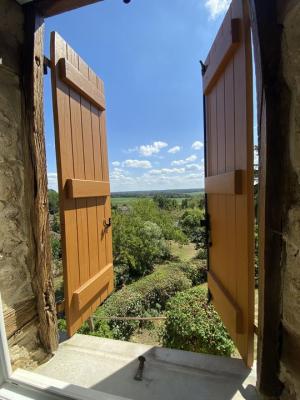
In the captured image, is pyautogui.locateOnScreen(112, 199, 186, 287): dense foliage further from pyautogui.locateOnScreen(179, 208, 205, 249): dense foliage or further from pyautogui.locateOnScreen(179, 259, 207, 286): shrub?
pyautogui.locateOnScreen(179, 208, 205, 249): dense foliage

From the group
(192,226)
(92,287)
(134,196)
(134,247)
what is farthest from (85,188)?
(134,196)

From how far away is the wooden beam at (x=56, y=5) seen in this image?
1.30 m

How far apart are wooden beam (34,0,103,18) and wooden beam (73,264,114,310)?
1.56 meters

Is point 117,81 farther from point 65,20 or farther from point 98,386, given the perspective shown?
point 98,386

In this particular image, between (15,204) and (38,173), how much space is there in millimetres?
199

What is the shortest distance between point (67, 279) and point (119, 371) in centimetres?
56

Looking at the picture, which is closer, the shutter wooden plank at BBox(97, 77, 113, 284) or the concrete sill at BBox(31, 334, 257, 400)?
the concrete sill at BBox(31, 334, 257, 400)

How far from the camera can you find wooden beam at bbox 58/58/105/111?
141 cm

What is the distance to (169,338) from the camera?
2764mm

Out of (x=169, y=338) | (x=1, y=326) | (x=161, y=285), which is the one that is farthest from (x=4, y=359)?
(x=161, y=285)

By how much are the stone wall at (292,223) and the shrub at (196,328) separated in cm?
177

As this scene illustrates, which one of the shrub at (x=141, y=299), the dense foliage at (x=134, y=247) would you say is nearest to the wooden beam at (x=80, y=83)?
the shrub at (x=141, y=299)

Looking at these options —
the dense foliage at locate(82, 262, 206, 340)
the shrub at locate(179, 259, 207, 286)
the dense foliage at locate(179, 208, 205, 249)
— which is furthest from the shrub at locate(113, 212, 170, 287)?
the dense foliage at locate(179, 208, 205, 249)

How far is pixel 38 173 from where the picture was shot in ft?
4.39
